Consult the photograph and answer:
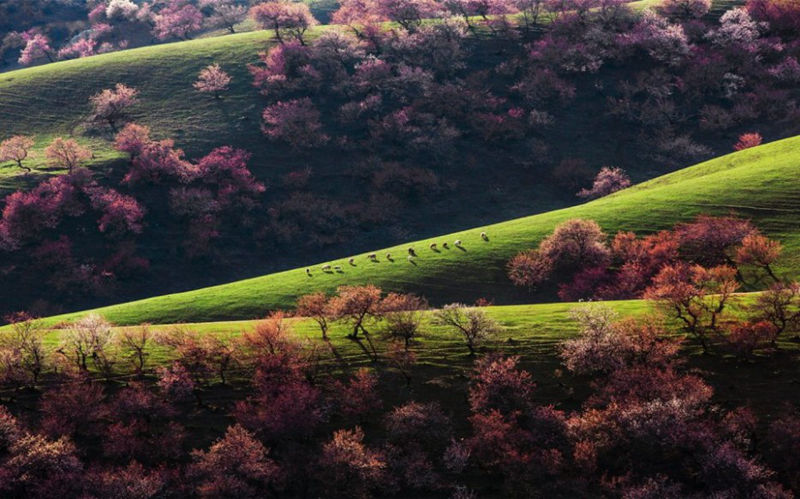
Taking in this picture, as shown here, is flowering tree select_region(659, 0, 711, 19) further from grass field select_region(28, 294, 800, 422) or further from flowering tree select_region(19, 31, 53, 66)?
flowering tree select_region(19, 31, 53, 66)

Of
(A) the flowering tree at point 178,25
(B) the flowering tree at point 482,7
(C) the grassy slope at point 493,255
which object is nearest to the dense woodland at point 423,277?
(B) the flowering tree at point 482,7

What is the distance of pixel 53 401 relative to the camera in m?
54.2

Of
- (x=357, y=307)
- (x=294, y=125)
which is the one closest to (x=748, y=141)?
(x=294, y=125)

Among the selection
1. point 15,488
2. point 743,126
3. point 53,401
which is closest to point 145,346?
point 53,401

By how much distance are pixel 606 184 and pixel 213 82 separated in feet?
271

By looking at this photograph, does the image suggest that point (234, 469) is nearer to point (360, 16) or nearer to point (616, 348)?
point (616, 348)

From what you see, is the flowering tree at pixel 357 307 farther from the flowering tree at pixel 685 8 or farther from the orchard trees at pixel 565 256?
the flowering tree at pixel 685 8

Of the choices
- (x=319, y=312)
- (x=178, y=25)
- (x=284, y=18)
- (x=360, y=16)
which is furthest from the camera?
(x=178, y=25)

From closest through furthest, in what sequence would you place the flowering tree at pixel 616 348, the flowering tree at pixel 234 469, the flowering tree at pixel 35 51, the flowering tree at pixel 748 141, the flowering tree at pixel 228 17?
1. the flowering tree at pixel 234 469
2. the flowering tree at pixel 616 348
3. the flowering tree at pixel 748 141
4. the flowering tree at pixel 35 51
5. the flowering tree at pixel 228 17

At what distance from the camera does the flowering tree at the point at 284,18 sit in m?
149

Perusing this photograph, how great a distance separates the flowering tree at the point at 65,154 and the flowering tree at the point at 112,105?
15810mm

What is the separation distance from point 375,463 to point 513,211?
72859 mm

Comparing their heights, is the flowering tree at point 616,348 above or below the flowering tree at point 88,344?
below

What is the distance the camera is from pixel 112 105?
127125 mm
